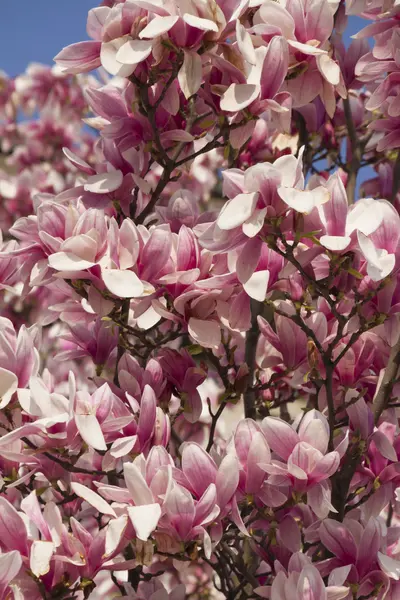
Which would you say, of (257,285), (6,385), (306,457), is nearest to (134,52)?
(257,285)

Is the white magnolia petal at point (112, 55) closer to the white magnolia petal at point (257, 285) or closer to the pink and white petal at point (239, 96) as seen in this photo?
the pink and white petal at point (239, 96)

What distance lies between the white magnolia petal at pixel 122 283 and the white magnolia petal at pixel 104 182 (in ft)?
0.74

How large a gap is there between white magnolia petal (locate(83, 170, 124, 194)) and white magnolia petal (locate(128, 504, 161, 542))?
20.5 inches

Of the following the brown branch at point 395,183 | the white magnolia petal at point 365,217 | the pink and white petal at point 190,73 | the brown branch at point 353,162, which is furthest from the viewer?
the brown branch at point 353,162

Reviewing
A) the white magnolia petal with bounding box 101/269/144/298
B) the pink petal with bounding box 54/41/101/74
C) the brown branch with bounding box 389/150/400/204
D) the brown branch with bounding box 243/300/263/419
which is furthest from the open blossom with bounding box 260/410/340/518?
the brown branch with bounding box 389/150/400/204

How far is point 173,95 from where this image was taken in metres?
1.15

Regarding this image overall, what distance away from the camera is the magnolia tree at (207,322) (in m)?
0.92

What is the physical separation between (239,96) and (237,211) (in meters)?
0.24

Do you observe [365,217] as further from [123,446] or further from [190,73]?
[123,446]

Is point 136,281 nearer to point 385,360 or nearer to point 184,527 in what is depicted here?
point 184,527

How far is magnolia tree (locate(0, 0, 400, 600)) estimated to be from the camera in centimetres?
92

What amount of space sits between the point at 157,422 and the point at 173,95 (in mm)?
522

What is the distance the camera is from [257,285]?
0.96 metres

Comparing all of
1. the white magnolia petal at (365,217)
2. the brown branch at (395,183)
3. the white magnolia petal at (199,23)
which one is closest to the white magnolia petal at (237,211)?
the white magnolia petal at (365,217)
